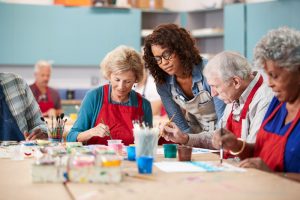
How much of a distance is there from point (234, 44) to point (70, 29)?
8.32ft

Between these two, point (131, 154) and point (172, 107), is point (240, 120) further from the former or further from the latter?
point (172, 107)

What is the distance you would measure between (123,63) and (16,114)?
0.80 m

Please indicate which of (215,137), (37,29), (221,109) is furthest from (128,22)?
(215,137)

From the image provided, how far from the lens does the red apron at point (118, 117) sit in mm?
3346

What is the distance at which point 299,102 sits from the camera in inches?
88.3

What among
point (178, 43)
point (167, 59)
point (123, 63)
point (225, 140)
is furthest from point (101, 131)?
point (225, 140)

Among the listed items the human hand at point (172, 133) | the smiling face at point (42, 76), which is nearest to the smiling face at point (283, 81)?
the human hand at point (172, 133)

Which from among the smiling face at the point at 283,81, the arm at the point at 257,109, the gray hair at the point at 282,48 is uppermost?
the gray hair at the point at 282,48

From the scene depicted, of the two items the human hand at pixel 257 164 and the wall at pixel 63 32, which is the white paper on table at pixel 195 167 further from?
the wall at pixel 63 32

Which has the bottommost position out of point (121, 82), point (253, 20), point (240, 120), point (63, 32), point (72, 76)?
point (72, 76)

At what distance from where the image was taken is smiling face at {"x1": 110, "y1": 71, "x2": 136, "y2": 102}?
3.33 m

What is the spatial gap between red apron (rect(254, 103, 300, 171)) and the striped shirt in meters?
1.51

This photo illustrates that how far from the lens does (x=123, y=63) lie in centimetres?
334

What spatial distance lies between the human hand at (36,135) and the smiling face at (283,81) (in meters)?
1.65
